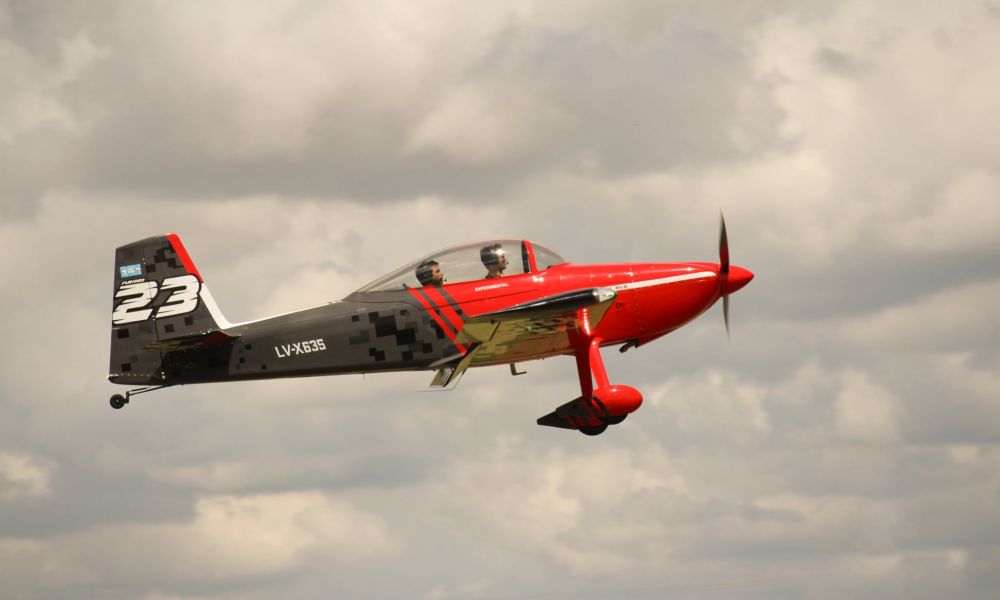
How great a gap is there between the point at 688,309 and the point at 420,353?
16.6ft

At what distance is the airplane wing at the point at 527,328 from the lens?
19031 millimetres

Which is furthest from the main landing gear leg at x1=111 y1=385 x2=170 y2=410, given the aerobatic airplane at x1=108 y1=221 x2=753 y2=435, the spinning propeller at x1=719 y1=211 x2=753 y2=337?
the spinning propeller at x1=719 y1=211 x2=753 y2=337

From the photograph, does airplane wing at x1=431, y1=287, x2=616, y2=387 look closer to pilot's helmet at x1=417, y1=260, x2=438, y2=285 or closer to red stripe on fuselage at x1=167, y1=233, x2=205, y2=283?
pilot's helmet at x1=417, y1=260, x2=438, y2=285

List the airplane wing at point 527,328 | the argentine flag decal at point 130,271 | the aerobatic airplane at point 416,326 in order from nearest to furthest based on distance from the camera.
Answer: the airplane wing at point 527,328 → the aerobatic airplane at point 416,326 → the argentine flag decal at point 130,271

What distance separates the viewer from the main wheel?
20.8 metres

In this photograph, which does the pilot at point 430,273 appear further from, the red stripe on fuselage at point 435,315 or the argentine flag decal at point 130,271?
the argentine flag decal at point 130,271

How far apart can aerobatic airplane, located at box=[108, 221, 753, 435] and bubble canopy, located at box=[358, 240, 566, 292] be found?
2cm

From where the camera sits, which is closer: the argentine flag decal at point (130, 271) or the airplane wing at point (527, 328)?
the airplane wing at point (527, 328)

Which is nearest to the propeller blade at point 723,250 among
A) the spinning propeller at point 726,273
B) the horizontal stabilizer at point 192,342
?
the spinning propeller at point 726,273

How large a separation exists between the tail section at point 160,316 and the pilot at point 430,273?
361 cm

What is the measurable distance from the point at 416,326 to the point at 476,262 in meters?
1.59

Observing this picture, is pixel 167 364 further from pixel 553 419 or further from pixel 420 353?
pixel 553 419

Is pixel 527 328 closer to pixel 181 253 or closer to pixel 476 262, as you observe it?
pixel 476 262

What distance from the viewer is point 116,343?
830 inches
